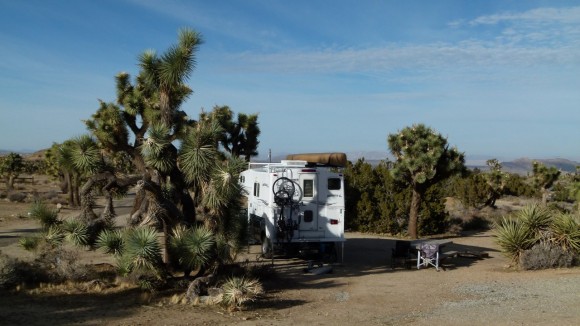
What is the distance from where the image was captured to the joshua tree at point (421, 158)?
22.1 metres

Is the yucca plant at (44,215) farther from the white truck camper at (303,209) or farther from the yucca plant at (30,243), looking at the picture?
the white truck camper at (303,209)

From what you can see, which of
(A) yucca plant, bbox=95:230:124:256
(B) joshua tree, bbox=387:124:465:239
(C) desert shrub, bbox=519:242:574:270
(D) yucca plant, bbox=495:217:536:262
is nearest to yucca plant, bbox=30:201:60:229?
(A) yucca plant, bbox=95:230:124:256

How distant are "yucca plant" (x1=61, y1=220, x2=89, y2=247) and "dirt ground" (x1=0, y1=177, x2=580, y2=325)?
104 centimetres

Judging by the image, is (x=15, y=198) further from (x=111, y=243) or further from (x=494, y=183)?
(x=494, y=183)

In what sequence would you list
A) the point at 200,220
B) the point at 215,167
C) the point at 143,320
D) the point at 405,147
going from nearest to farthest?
the point at 143,320 → the point at 215,167 → the point at 200,220 → the point at 405,147

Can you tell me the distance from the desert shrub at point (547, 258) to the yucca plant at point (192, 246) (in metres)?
8.89

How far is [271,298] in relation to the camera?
1155cm

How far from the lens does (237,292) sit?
10.3 meters

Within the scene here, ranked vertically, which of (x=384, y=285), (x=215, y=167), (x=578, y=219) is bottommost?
(x=384, y=285)

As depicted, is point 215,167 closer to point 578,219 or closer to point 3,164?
point 578,219

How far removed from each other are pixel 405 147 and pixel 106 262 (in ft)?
42.9

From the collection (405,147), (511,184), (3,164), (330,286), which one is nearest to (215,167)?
(330,286)

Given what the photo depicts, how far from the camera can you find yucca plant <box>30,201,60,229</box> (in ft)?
37.9

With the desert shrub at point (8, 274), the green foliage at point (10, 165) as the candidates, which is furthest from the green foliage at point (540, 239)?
the green foliage at point (10, 165)
